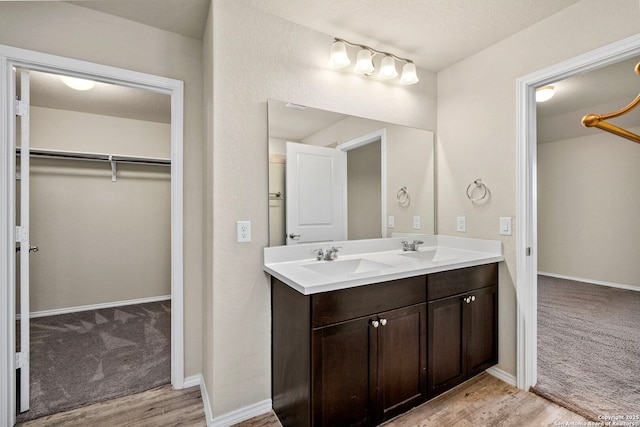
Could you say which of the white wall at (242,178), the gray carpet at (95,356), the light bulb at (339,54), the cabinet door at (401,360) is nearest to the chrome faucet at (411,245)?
the cabinet door at (401,360)

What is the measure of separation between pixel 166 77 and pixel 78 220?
2686 mm

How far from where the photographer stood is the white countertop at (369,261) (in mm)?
1549

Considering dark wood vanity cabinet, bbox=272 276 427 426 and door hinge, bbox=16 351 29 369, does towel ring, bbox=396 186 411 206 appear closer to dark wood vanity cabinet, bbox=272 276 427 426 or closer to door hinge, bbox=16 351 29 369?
dark wood vanity cabinet, bbox=272 276 427 426

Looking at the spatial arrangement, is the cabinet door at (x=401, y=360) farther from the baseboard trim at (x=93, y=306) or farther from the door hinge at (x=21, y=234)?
the baseboard trim at (x=93, y=306)

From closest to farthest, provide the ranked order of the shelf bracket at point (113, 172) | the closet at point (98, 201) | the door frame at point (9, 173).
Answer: the door frame at point (9, 173) → the closet at point (98, 201) → the shelf bracket at point (113, 172)

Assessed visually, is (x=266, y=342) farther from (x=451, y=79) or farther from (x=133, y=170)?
(x=133, y=170)

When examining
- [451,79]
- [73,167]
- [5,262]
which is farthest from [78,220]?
[451,79]

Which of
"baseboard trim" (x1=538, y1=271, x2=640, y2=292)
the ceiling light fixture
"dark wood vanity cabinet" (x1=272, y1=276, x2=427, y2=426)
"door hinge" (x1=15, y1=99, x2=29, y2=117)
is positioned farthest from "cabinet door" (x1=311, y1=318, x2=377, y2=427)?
"baseboard trim" (x1=538, y1=271, x2=640, y2=292)

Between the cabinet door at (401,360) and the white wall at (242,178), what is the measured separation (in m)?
0.72

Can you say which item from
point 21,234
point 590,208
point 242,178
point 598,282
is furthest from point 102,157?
point 598,282

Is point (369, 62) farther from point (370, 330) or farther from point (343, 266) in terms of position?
point (370, 330)

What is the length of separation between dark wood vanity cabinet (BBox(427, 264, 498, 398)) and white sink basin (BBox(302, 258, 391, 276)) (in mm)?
377

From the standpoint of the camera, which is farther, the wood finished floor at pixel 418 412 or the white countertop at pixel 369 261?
the wood finished floor at pixel 418 412

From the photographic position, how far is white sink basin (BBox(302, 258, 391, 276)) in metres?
1.93
